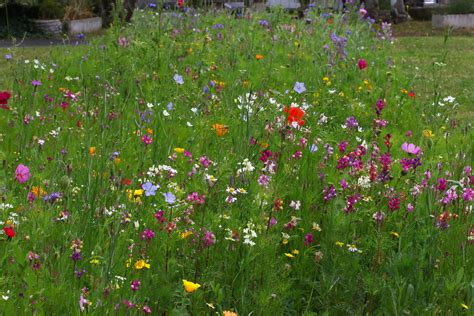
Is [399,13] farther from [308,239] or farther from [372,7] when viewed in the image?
[308,239]

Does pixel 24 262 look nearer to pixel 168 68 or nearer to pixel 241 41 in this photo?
pixel 168 68

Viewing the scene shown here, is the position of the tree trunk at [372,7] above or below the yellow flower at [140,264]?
below

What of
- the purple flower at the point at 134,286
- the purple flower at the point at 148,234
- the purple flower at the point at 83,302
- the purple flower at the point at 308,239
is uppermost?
the purple flower at the point at 83,302

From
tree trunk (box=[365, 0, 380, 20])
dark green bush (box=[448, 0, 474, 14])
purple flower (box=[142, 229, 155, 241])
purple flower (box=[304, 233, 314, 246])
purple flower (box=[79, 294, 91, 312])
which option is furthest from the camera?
dark green bush (box=[448, 0, 474, 14])

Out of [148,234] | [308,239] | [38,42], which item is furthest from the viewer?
[38,42]

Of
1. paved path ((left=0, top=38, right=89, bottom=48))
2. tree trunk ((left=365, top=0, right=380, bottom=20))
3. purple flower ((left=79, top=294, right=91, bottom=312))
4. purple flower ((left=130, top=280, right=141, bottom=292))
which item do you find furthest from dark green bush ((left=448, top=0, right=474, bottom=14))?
purple flower ((left=79, top=294, right=91, bottom=312))

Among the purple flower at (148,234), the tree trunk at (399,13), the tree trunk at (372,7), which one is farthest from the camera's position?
the tree trunk at (399,13)

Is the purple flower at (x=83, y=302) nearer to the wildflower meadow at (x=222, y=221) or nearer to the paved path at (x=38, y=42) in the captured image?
the wildflower meadow at (x=222, y=221)

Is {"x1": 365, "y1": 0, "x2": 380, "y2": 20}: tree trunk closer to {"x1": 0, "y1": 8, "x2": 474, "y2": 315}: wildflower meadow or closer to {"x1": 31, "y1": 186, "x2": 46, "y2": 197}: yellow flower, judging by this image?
{"x1": 0, "y1": 8, "x2": 474, "y2": 315}: wildflower meadow

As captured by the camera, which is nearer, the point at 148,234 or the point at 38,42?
the point at 148,234

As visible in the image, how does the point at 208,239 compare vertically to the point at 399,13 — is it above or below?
above

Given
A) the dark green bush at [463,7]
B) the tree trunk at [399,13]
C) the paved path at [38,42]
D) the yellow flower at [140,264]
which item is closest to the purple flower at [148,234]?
the yellow flower at [140,264]

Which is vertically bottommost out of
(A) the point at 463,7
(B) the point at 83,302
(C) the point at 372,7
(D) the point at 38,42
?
(D) the point at 38,42

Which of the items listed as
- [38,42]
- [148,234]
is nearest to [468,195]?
[148,234]
